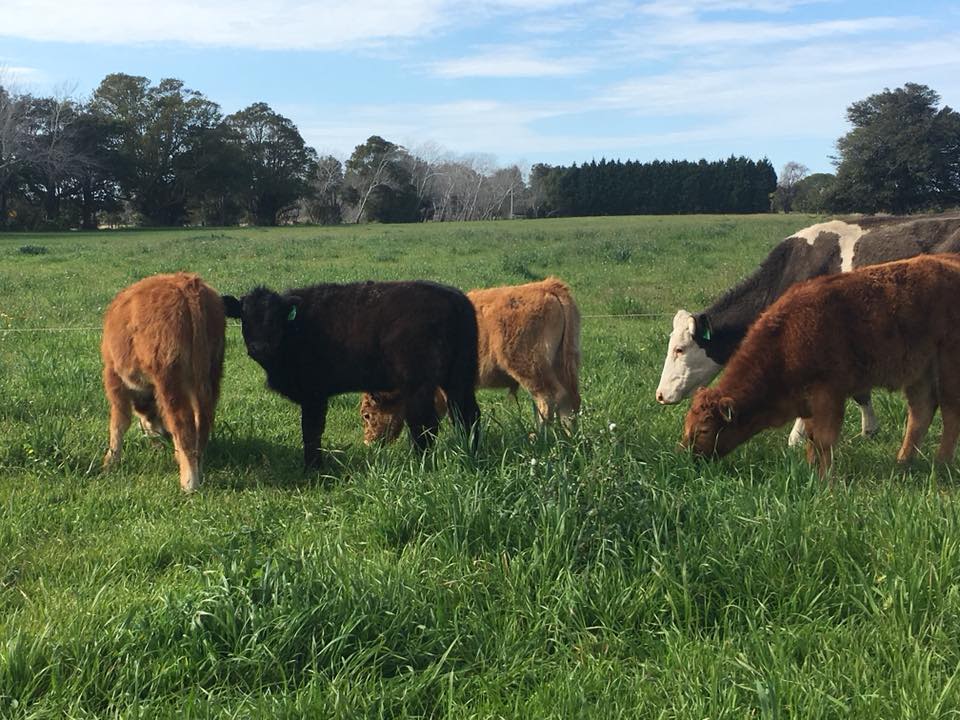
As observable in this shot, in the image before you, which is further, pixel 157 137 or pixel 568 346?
pixel 157 137

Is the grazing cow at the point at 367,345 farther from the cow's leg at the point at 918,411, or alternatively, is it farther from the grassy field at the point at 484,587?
the cow's leg at the point at 918,411

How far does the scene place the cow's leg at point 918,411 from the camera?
5711 millimetres

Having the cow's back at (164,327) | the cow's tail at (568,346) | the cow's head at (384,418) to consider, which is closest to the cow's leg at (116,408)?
the cow's back at (164,327)

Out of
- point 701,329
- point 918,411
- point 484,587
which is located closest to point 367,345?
point 484,587

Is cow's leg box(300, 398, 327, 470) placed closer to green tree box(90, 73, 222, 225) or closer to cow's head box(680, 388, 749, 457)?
cow's head box(680, 388, 749, 457)

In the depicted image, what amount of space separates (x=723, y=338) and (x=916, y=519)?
4.30m

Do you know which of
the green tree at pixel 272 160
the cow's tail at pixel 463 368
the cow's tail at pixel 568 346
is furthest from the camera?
the green tree at pixel 272 160

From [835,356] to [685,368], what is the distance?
7.71ft

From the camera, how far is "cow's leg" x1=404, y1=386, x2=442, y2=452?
5445 millimetres

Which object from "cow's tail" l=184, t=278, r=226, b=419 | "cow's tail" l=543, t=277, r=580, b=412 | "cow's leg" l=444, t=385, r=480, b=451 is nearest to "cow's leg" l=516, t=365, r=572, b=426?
"cow's tail" l=543, t=277, r=580, b=412

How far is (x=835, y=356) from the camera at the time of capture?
17.0ft

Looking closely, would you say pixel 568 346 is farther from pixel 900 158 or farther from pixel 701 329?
pixel 900 158

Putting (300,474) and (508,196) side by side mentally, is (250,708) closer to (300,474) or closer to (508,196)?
(300,474)

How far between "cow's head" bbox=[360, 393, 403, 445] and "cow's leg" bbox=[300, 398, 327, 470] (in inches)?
28.1
